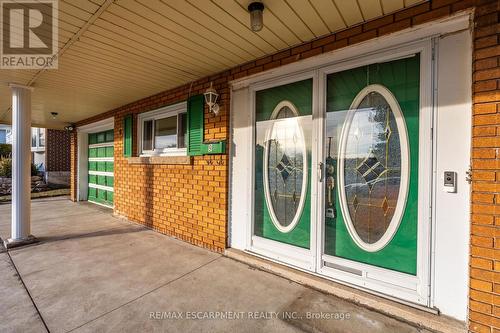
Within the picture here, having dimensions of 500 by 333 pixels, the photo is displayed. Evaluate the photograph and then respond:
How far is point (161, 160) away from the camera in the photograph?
4.59 metres

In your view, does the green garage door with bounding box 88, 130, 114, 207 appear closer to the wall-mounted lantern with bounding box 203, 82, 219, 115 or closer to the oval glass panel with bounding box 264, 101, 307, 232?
the wall-mounted lantern with bounding box 203, 82, 219, 115

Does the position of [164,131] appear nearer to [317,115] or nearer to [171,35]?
[171,35]

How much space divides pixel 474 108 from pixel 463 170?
0.50 m

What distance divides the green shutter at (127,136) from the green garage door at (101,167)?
198 cm

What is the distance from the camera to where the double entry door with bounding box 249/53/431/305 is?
2.28 meters

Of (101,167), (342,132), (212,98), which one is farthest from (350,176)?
(101,167)

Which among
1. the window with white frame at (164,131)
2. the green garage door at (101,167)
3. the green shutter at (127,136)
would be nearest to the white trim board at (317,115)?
the window with white frame at (164,131)

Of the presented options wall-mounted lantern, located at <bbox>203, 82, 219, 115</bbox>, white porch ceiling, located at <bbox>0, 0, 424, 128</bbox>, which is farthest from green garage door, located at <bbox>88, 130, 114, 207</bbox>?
wall-mounted lantern, located at <bbox>203, 82, 219, 115</bbox>

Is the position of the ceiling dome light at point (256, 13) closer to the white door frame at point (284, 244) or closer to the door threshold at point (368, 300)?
the white door frame at point (284, 244)

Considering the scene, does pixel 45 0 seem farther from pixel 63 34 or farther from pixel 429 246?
pixel 429 246

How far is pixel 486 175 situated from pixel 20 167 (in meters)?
5.99

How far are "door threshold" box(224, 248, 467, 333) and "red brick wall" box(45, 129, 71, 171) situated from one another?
48.6ft

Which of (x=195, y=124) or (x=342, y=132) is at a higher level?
(x=195, y=124)

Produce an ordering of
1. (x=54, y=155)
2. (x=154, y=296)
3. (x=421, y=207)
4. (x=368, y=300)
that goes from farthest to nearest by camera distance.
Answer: (x=54, y=155), (x=154, y=296), (x=368, y=300), (x=421, y=207)
